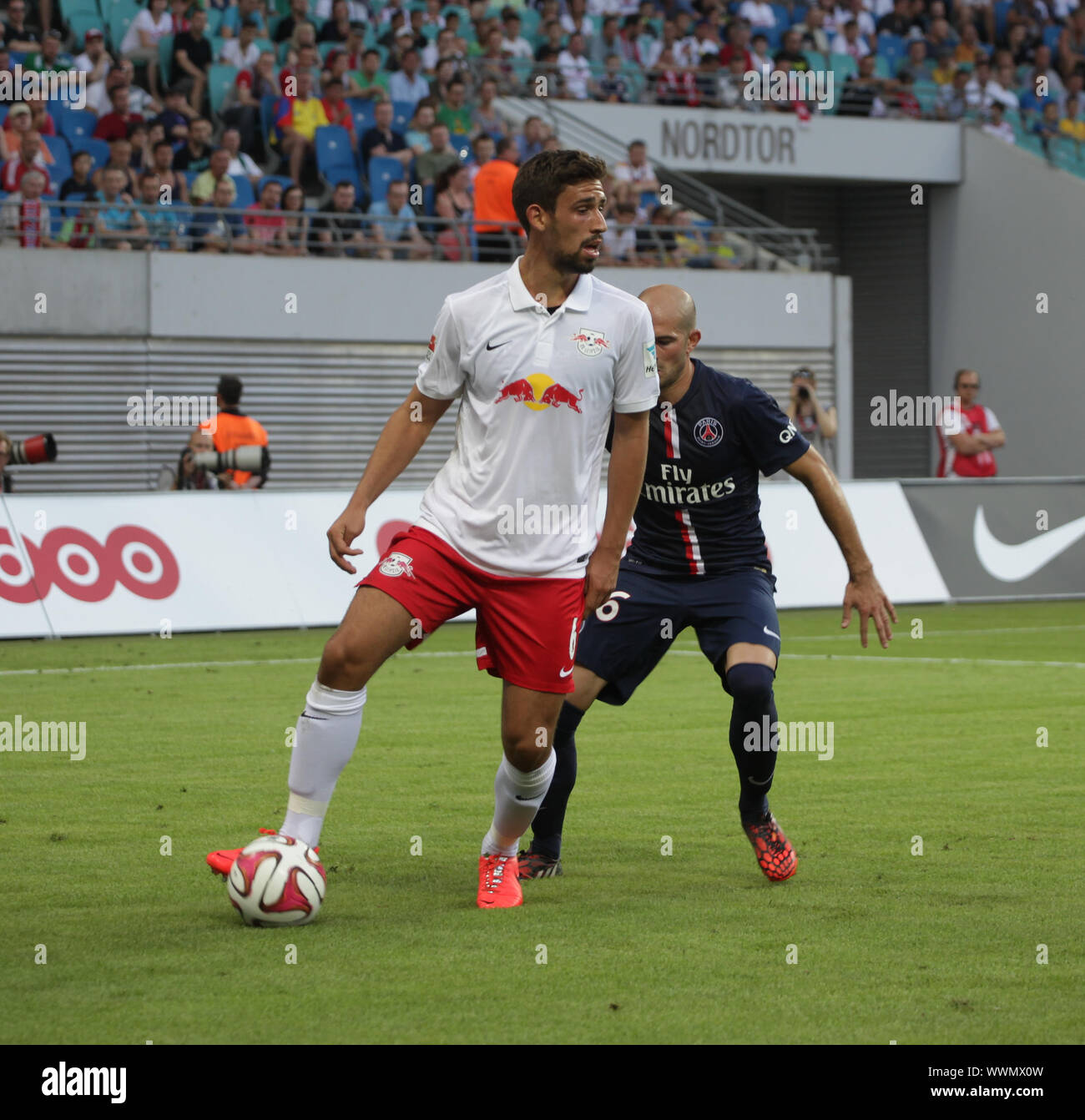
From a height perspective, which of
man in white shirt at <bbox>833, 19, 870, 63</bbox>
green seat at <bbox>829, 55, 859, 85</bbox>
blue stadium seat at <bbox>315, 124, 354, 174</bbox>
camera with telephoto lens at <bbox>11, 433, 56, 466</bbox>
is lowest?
camera with telephoto lens at <bbox>11, 433, 56, 466</bbox>

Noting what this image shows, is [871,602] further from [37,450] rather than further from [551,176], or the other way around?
[37,450]

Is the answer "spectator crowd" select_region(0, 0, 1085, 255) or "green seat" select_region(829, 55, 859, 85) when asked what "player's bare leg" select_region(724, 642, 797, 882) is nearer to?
"spectator crowd" select_region(0, 0, 1085, 255)

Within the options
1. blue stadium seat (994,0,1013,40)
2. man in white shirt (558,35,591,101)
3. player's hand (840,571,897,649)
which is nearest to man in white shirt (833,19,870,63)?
blue stadium seat (994,0,1013,40)

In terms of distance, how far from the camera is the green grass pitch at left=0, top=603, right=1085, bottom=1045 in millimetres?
4703

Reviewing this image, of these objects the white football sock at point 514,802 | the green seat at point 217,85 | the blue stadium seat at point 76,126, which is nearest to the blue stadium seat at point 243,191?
the green seat at point 217,85

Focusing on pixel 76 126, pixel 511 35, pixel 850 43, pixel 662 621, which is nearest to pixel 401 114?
pixel 511 35

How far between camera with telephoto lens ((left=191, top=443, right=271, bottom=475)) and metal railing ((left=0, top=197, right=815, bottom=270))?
499 cm

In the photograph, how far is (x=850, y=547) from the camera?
6.70 metres

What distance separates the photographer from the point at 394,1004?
4.75 m

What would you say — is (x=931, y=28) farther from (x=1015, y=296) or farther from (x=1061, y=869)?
(x=1061, y=869)

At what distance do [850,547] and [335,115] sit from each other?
1798 cm

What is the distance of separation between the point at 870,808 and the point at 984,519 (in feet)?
40.6

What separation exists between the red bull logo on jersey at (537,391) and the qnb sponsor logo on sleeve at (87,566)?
1012cm

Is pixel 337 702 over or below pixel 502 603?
below
